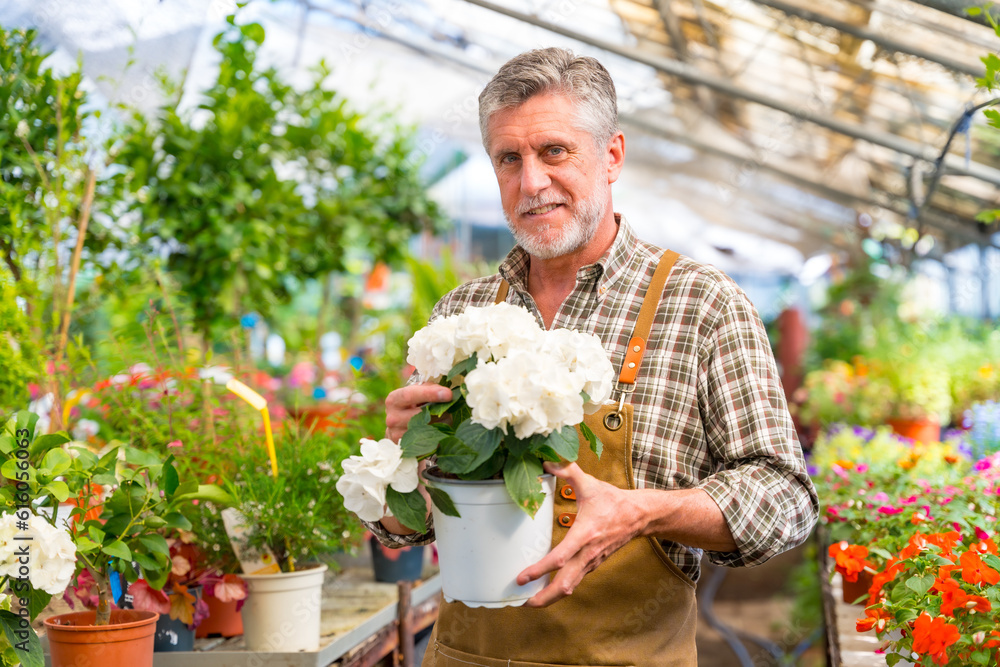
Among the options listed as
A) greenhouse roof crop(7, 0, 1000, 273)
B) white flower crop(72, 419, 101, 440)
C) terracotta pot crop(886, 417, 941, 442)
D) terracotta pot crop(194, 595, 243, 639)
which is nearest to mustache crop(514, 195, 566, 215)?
terracotta pot crop(194, 595, 243, 639)

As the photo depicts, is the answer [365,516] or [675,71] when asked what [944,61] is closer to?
[675,71]

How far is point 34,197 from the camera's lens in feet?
7.46

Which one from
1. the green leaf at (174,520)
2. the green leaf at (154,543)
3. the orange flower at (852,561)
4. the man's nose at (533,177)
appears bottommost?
the orange flower at (852,561)

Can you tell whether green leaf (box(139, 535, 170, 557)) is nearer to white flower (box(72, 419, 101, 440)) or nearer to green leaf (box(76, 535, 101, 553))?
green leaf (box(76, 535, 101, 553))

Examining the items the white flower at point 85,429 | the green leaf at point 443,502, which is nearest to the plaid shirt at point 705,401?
the green leaf at point 443,502

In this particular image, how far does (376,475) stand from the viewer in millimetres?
1108

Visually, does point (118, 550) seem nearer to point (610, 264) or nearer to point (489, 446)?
point (489, 446)

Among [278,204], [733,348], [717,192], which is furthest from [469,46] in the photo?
[733,348]

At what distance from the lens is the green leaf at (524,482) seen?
1.05 meters

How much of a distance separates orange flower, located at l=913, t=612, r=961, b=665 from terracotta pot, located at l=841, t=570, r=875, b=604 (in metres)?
0.85

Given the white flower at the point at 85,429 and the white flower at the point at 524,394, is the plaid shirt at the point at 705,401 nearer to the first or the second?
the white flower at the point at 524,394

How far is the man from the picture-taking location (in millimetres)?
1225

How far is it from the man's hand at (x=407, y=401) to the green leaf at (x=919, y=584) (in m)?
0.85

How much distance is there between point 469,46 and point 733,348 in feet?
17.6
